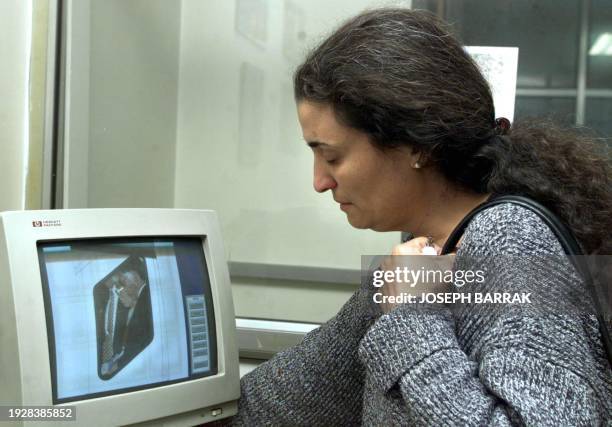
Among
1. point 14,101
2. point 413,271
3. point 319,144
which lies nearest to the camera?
point 413,271

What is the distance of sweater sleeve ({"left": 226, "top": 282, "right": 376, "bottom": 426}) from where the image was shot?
104 centimetres

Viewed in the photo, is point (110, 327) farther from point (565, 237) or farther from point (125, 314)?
point (565, 237)

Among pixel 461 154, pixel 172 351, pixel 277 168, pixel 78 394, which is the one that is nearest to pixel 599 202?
pixel 461 154

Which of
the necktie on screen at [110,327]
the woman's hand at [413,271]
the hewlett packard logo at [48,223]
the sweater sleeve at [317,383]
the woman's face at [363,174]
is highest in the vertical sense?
the woman's face at [363,174]

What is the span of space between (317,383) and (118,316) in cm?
40

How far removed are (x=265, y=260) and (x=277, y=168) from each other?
27cm

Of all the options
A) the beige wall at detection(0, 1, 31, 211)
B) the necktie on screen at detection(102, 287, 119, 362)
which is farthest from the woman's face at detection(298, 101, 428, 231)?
the beige wall at detection(0, 1, 31, 211)

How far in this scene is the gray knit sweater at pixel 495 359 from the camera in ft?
1.98

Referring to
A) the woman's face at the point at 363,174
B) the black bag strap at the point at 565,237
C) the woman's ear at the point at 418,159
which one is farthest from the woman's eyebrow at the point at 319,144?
the black bag strap at the point at 565,237

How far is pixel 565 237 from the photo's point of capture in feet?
2.31

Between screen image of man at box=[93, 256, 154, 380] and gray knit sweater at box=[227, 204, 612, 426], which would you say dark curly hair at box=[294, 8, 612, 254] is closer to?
gray knit sweater at box=[227, 204, 612, 426]

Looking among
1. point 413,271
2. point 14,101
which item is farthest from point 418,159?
point 14,101

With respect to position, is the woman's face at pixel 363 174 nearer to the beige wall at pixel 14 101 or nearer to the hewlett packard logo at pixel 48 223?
the hewlett packard logo at pixel 48 223

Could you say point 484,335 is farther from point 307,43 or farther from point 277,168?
point 307,43
